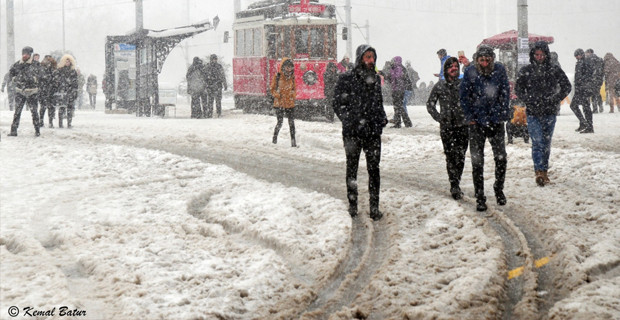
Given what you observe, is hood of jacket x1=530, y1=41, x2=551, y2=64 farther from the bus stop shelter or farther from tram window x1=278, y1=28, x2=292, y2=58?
the bus stop shelter

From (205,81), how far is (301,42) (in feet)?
10.2

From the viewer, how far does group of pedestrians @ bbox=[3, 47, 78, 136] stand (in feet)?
47.5

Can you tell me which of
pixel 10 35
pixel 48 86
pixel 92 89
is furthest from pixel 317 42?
pixel 92 89

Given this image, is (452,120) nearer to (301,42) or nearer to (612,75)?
(301,42)

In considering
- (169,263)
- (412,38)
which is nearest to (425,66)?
(412,38)

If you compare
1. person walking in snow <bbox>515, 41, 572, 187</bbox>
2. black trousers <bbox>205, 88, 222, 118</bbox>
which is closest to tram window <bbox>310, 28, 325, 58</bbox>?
black trousers <bbox>205, 88, 222, 118</bbox>

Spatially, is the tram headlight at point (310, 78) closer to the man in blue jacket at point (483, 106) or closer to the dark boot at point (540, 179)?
the dark boot at point (540, 179)

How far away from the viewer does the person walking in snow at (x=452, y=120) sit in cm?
855

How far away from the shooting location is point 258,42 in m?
22.6

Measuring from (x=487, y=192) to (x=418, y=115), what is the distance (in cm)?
1351

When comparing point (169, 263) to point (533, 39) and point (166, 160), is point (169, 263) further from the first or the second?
point (533, 39)

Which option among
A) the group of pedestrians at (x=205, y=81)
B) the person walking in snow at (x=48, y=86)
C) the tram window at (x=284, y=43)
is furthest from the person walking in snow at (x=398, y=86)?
the person walking in snow at (x=48, y=86)

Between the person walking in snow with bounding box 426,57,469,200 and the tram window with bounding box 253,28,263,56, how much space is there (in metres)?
14.2

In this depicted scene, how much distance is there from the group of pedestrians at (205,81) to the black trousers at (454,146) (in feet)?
44.5
